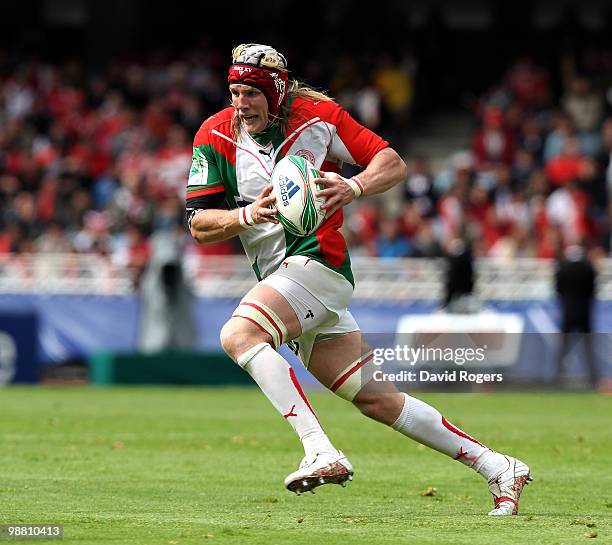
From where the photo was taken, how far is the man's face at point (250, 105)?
7.86m

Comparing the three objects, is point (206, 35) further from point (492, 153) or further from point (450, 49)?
point (492, 153)

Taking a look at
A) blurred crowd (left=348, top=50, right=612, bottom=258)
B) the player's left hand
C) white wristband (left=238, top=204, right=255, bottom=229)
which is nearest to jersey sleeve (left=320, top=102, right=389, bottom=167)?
the player's left hand

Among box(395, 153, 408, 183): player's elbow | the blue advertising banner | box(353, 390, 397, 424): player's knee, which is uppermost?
box(395, 153, 408, 183): player's elbow

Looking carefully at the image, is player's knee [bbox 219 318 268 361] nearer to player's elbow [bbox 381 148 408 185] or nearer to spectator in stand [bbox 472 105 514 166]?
player's elbow [bbox 381 148 408 185]

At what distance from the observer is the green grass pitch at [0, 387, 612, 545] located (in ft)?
23.2

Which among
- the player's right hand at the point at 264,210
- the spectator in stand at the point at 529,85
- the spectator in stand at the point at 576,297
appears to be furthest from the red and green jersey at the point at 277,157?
the spectator in stand at the point at 529,85

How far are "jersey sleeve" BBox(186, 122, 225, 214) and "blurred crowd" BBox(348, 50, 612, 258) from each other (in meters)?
13.8

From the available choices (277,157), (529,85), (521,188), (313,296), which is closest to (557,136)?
(521,188)

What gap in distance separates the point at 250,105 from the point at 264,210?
661mm

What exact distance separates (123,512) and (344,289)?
1632 mm

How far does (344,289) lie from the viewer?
8.02m

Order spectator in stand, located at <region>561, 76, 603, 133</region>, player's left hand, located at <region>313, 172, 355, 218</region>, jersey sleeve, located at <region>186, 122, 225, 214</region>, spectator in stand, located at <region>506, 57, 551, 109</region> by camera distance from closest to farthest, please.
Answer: player's left hand, located at <region>313, 172, 355, 218</region> < jersey sleeve, located at <region>186, 122, 225, 214</region> < spectator in stand, located at <region>561, 76, 603, 133</region> < spectator in stand, located at <region>506, 57, 551, 109</region>

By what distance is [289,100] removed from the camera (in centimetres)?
813

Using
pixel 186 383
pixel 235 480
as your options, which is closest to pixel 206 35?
pixel 186 383
